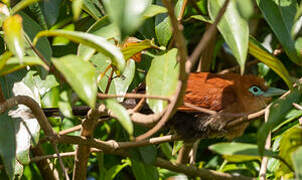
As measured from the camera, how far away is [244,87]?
10.6 ft

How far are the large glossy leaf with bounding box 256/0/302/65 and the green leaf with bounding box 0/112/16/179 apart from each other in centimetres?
117

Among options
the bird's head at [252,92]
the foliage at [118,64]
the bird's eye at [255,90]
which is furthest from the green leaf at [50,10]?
the bird's eye at [255,90]

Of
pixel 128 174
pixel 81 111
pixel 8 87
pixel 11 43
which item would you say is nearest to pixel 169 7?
pixel 11 43

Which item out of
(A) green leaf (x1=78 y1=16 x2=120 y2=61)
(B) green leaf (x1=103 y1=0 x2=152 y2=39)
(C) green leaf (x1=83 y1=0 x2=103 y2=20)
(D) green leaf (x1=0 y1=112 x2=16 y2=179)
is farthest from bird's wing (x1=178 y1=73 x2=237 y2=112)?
(B) green leaf (x1=103 y1=0 x2=152 y2=39)

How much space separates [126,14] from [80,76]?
0.32m

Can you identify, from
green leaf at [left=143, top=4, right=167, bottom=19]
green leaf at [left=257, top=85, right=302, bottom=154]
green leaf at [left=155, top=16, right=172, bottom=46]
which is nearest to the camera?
green leaf at [left=257, top=85, right=302, bottom=154]

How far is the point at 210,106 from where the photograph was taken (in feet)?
9.63

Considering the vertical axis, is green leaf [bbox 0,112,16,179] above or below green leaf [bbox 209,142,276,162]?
below

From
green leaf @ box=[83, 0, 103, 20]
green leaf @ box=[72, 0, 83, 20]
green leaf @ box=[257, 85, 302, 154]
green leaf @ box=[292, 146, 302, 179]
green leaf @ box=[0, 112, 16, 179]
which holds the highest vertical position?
green leaf @ box=[72, 0, 83, 20]

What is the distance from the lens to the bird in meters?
2.90

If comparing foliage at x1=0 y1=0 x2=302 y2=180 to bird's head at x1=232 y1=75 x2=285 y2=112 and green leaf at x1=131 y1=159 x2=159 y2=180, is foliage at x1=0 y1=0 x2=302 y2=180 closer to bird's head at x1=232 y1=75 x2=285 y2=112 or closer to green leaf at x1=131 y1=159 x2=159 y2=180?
green leaf at x1=131 y1=159 x2=159 y2=180

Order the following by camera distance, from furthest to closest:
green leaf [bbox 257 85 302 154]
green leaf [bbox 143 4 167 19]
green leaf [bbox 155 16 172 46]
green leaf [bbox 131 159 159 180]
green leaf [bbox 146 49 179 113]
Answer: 1. green leaf [bbox 131 159 159 180]
2. green leaf [bbox 155 16 172 46]
3. green leaf [bbox 143 4 167 19]
4. green leaf [bbox 146 49 179 113]
5. green leaf [bbox 257 85 302 154]

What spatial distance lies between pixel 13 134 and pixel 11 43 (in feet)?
2.26

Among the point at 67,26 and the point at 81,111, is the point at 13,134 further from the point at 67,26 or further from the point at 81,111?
the point at 67,26
